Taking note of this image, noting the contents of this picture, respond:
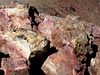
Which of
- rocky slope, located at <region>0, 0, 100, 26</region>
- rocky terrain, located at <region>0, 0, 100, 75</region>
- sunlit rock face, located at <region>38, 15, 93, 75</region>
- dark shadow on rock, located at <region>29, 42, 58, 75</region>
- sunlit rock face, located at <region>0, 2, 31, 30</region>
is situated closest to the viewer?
rocky terrain, located at <region>0, 0, 100, 75</region>

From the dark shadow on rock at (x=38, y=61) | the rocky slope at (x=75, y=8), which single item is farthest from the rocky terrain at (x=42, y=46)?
the rocky slope at (x=75, y=8)

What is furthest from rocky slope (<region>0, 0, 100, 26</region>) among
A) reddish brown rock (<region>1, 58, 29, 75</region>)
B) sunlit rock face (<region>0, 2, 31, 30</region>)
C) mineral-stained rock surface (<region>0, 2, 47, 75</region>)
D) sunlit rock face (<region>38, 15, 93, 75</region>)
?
reddish brown rock (<region>1, 58, 29, 75</region>)

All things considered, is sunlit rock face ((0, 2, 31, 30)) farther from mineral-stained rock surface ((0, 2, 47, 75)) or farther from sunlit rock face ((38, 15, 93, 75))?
sunlit rock face ((38, 15, 93, 75))

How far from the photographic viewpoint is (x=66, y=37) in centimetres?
676

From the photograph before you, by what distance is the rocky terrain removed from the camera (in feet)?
17.1

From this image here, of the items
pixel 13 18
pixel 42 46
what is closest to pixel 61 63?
pixel 42 46

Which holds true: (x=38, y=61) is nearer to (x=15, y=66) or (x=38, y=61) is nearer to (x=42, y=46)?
(x=42, y=46)

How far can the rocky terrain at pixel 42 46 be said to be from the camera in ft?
17.1

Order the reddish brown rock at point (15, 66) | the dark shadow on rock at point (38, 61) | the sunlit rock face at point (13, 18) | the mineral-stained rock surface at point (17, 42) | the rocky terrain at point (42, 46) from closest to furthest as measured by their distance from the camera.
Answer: the reddish brown rock at point (15, 66)
the mineral-stained rock surface at point (17, 42)
the rocky terrain at point (42, 46)
the dark shadow on rock at point (38, 61)
the sunlit rock face at point (13, 18)

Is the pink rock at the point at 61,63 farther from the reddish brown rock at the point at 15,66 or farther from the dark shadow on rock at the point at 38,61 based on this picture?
the reddish brown rock at the point at 15,66

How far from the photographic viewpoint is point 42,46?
5.55m

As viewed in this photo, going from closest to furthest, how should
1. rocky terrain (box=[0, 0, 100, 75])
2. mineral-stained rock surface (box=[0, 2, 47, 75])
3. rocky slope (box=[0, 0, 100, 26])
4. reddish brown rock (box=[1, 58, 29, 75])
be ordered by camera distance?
reddish brown rock (box=[1, 58, 29, 75]) → mineral-stained rock surface (box=[0, 2, 47, 75]) → rocky terrain (box=[0, 0, 100, 75]) → rocky slope (box=[0, 0, 100, 26])

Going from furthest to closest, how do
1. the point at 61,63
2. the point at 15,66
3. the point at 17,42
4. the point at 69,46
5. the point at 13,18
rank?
the point at 13,18 → the point at 69,46 → the point at 61,63 → the point at 17,42 → the point at 15,66

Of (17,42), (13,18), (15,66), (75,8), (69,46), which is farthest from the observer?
(75,8)
